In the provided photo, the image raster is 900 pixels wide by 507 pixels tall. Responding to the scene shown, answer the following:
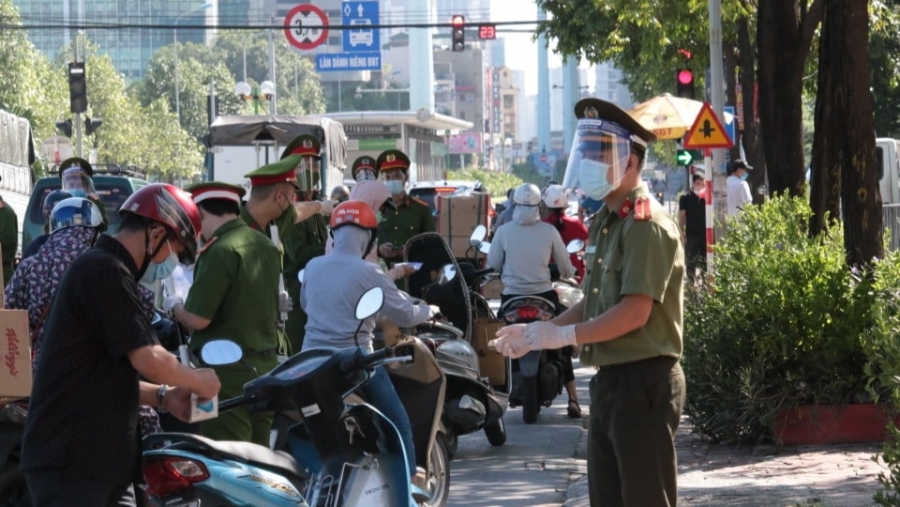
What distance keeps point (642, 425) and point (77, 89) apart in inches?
1077

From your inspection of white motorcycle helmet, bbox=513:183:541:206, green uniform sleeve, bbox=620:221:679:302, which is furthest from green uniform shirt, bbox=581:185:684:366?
white motorcycle helmet, bbox=513:183:541:206

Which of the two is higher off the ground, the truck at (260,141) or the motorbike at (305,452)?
the truck at (260,141)

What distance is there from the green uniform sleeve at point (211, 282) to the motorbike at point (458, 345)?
238 cm

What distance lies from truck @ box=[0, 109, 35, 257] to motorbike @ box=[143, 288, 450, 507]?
75.8 ft

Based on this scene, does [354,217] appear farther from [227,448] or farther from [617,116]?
[227,448]

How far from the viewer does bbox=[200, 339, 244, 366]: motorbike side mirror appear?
16.0ft

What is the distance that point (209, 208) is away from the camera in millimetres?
6902

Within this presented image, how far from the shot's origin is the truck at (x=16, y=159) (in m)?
28.5

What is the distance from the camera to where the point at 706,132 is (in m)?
17.6

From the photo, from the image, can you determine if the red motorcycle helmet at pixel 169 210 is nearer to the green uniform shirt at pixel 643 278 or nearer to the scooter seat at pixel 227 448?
the scooter seat at pixel 227 448

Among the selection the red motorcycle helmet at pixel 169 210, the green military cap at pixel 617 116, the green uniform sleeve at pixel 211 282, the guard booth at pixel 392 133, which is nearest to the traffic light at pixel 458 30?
the guard booth at pixel 392 133

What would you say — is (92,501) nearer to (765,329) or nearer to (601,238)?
(601,238)

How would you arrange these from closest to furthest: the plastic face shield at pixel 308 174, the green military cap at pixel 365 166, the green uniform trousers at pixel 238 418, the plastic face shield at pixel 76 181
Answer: the green uniform trousers at pixel 238 418
the plastic face shield at pixel 308 174
the plastic face shield at pixel 76 181
the green military cap at pixel 365 166

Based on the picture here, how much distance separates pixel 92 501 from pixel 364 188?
7.11 meters
